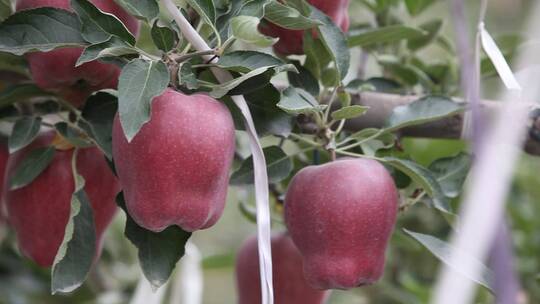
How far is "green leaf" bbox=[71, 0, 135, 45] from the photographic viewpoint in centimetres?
63

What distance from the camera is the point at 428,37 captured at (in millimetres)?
1019

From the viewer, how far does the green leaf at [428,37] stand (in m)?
Result: 1.02

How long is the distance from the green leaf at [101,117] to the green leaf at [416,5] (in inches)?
17.9

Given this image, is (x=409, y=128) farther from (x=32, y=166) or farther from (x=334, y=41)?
(x=32, y=166)

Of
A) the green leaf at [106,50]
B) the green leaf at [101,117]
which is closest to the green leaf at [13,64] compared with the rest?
the green leaf at [101,117]

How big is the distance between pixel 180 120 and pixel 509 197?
1.03m

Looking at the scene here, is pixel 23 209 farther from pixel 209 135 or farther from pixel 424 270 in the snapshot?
pixel 424 270

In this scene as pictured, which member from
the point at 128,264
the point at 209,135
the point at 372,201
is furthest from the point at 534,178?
the point at 209,135

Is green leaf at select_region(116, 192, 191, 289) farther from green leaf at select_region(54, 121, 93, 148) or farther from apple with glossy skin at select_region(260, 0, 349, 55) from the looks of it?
apple with glossy skin at select_region(260, 0, 349, 55)

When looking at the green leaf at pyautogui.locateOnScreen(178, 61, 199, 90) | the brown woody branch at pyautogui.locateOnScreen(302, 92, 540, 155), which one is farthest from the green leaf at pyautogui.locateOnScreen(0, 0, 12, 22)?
the brown woody branch at pyautogui.locateOnScreen(302, 92, 540, 155)

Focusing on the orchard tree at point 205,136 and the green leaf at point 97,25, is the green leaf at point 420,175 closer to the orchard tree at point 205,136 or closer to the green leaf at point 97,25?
the orchard tree at point 205,136

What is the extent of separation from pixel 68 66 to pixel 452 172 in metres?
0.36

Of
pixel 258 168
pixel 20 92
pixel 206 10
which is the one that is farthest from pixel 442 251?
pixel 20 92

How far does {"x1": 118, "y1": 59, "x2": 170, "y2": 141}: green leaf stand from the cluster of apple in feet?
0.06
